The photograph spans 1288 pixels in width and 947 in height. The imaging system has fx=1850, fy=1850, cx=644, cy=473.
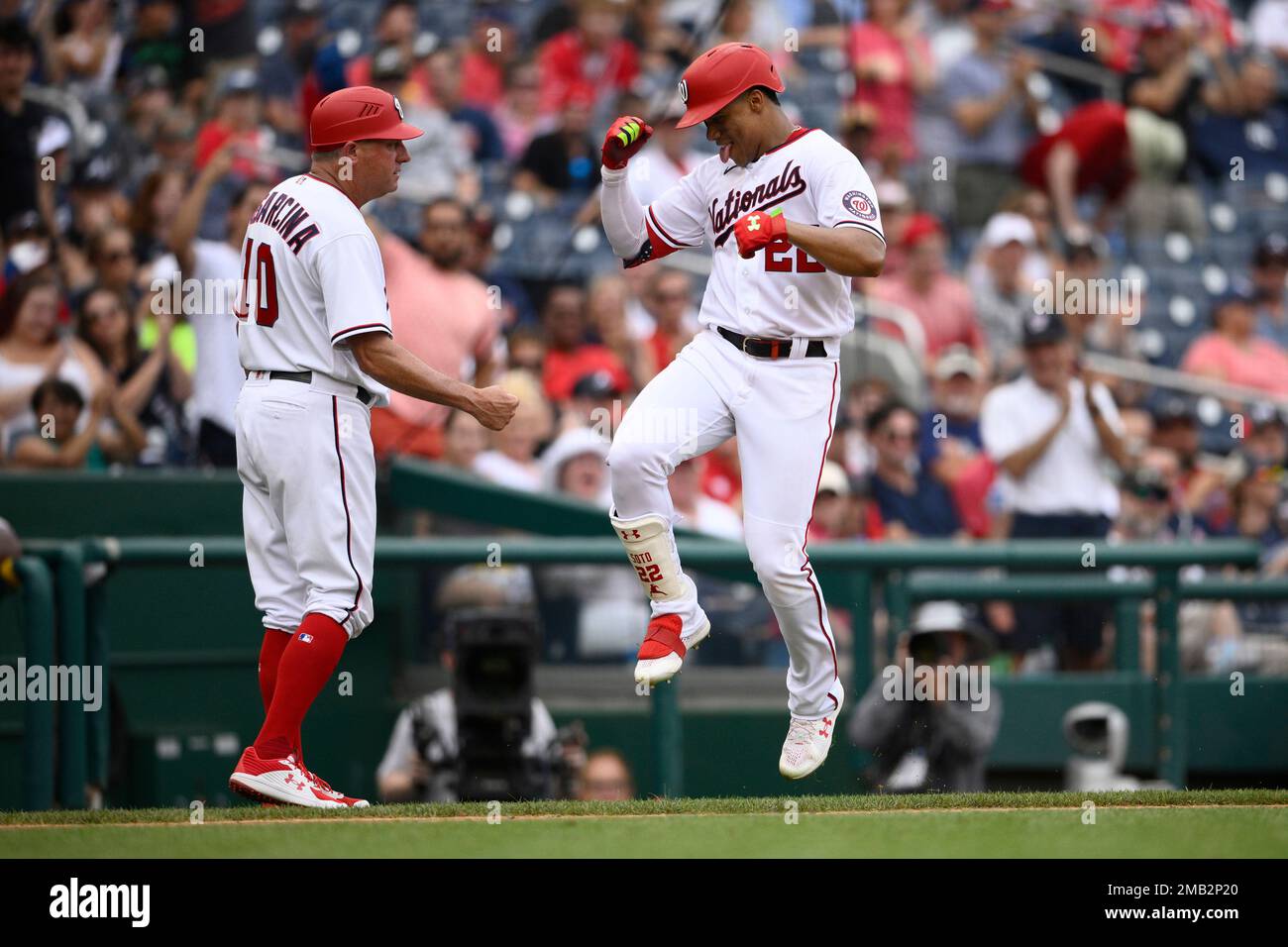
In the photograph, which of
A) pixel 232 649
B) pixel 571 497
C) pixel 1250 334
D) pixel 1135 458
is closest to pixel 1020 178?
pixel 1250 334

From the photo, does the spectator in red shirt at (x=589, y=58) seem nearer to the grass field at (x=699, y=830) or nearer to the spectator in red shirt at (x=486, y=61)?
the spectator in red shirt at (x=486, y=61)

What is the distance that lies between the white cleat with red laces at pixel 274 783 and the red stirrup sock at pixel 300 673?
0.04 meters

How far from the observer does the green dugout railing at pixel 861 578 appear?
7.10 metres

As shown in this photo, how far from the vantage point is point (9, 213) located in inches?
376

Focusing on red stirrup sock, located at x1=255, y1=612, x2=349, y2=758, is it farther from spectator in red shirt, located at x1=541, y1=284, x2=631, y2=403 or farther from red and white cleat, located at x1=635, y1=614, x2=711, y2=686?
spectator in red shirt, located at x1=541, y1=284, x2=631, y2=403

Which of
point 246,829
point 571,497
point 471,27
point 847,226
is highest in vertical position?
point 471,27

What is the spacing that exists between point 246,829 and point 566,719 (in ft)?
9.93

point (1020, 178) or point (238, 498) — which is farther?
point (1020, 178)

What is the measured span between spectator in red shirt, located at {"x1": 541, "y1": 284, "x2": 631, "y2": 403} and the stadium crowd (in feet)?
0.08

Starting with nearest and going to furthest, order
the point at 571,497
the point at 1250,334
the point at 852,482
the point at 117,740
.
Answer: the point at 117,740 < the point at 571,497 < the point at 852,482 < the point at 1250,334

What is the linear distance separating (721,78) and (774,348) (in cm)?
82

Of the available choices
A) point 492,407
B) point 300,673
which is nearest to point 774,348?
point 492,407

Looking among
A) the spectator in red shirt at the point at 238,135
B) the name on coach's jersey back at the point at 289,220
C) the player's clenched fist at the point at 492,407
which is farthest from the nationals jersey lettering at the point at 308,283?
the spectator in red shirt at the point at 238,135

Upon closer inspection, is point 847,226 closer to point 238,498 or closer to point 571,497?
point 571,497
